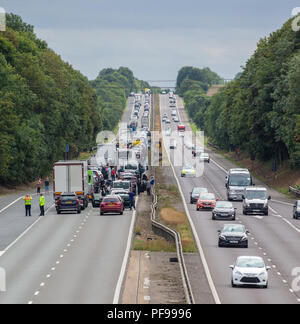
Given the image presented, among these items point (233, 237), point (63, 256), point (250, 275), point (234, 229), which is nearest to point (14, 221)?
point (63, 256)

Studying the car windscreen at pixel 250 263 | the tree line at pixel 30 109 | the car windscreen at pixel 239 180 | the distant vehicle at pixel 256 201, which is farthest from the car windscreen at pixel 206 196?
the car windscreen at pixel 250 263

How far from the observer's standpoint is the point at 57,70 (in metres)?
119

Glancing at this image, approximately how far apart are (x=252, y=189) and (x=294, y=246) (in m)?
17.7

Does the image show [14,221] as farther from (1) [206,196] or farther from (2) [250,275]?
(2) [250,275]

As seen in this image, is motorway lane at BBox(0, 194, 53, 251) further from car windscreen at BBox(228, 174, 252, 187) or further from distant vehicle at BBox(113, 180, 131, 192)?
car windscreen at BBox(228, 174, 252, 187)

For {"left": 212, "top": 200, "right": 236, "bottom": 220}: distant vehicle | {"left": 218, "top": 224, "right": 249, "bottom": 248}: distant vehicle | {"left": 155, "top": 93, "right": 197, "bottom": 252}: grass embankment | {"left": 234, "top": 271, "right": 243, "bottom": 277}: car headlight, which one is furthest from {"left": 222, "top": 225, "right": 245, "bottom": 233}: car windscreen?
{"left": 212, "top": 200, "right": 236, "bottom": 220}: distant vehicle

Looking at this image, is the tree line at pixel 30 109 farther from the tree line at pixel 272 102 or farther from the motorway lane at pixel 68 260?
the motorway lane at pixel 68 260

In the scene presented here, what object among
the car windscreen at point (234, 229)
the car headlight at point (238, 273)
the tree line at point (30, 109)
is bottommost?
the car windscreen at point (234, 229)

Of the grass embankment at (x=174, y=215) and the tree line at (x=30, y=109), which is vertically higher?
the tree line at (x=30, y=109)

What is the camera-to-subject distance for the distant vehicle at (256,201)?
6538 cm

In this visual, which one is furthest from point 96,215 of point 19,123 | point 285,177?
point 285,177

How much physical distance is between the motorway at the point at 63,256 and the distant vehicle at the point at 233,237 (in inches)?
210
